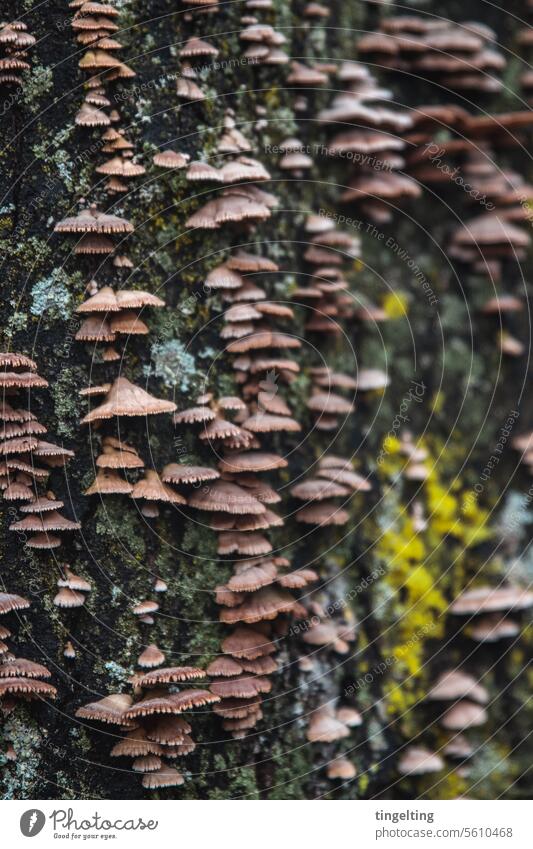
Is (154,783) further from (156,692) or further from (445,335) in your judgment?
(445,335)

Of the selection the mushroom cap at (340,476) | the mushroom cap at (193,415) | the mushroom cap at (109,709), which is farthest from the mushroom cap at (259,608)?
the mushroom cap at (193,415)

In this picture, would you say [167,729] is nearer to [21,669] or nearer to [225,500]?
[21,669]

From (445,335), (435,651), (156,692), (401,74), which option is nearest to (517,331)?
(445,335)

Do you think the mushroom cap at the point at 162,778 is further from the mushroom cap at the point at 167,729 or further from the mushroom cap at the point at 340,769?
the mushroom cap at the point at 340,769

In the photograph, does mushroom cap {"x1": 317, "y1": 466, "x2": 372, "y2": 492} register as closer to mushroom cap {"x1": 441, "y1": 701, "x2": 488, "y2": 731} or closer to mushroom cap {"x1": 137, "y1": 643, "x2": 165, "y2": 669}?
mushroom cap {"x1": 137, "y1": 643, "x2": 165, "y2": 669}

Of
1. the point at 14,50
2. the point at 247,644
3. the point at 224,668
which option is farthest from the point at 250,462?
the point at 14,50
